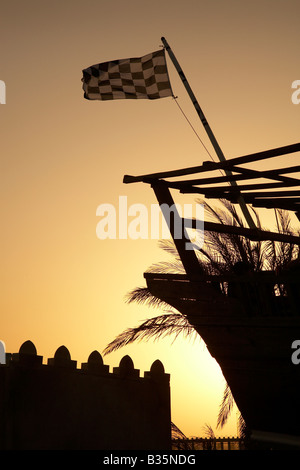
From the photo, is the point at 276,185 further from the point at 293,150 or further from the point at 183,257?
the point at 183,257

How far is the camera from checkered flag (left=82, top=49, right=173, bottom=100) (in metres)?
12.7

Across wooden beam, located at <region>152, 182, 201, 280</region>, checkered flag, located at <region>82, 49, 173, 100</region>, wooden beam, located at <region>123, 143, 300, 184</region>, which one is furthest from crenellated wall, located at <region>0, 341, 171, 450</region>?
checkered flag, located at <region>82, 49, 173, 100</region>

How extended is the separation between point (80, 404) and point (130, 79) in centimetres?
601

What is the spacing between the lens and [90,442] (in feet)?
35.6

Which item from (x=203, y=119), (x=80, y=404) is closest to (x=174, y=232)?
(x=203, y=119)

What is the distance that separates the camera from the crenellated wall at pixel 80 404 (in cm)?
978

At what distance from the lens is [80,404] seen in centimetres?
1077

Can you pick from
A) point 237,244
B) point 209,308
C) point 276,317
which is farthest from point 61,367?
point 237,244

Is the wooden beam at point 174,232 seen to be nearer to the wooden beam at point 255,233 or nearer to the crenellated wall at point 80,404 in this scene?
the wooden beam at point 255,233

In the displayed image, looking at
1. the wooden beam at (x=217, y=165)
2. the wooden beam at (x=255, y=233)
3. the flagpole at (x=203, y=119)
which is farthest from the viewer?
the flagpole at (x=203, y=119)

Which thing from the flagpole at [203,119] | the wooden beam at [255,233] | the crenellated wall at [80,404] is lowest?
the crenellated wall at [80,404]

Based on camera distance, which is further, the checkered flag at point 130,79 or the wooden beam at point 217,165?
the checkered flag at point 130,79

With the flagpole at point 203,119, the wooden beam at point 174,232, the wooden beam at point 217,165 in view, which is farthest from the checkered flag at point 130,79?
the wooden beam at point 174,232

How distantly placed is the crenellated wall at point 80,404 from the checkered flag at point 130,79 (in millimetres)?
4881
